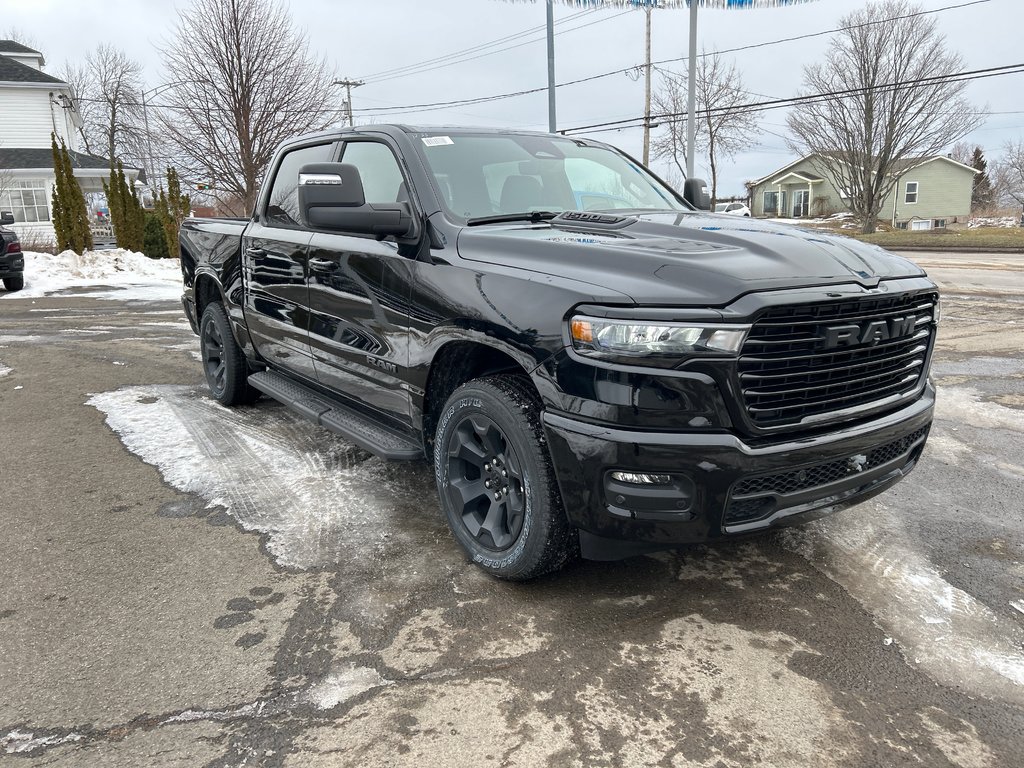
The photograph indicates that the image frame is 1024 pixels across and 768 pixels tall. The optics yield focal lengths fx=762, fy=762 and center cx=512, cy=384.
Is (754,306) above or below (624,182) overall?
below

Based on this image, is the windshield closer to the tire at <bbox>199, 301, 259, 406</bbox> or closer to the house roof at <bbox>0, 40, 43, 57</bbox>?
the tire at <bbox>199, 301, 259, 406</bbox>

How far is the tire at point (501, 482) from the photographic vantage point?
275 cm

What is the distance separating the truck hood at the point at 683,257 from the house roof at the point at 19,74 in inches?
1459

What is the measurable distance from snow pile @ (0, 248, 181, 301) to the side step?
33.4 feet

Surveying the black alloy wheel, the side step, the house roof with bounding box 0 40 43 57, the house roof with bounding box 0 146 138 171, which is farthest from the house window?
the black alloy wheel

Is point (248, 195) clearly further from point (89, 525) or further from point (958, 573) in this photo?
point (958, 573)

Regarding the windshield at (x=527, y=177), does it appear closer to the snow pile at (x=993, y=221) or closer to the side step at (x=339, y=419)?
the side step at (x=339, y=419)

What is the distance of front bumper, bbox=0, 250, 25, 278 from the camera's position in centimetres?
1387

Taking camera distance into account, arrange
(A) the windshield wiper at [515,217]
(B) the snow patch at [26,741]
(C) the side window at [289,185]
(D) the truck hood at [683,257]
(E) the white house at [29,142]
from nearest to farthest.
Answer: (B) the snow patch at [26,741]
(D) the truck hood at [683,257]
(A) the windshield wiper at [515,217]
(C) the side window at [289,185]
(E) the white house at [29,142]

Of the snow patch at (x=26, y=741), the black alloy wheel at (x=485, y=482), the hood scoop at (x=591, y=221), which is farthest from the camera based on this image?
the hood scoop at (x=591, y=221)

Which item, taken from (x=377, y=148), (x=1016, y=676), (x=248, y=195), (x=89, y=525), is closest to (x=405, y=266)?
(x=377, y=148)

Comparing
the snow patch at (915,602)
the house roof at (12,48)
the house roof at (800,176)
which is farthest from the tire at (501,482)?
the house roof at (800,176)

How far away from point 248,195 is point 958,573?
2032cm

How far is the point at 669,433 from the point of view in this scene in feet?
8.00
